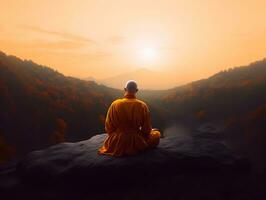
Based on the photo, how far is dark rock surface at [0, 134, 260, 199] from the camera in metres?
9.58

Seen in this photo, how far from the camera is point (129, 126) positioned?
33.3ft

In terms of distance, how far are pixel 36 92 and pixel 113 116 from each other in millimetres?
17179

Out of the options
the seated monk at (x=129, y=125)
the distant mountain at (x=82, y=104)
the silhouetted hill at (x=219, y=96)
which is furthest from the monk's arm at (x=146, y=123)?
the silhouetted hill at (x=219, y=96)

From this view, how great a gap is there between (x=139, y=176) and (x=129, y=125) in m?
1.54

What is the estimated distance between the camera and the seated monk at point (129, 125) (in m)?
10.0

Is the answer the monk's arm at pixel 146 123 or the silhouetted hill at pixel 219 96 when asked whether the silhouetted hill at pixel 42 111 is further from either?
the monk's arm at pixel 146 123

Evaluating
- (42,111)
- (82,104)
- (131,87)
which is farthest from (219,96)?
(131,87)

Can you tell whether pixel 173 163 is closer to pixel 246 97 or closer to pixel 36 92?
pixel 36 92

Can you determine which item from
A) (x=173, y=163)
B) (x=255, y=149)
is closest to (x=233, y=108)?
(x=255, y=149)

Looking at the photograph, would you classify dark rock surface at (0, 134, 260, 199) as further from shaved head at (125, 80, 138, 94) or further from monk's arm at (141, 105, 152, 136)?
shaved head at (125, 80, 138, 94)

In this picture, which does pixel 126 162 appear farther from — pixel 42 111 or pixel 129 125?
pixel 42 111

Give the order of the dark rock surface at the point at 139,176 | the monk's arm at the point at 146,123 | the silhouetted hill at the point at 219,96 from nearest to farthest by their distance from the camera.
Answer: the dark rock surface at the point at 139,176 < the monk's arm at the point at 146,123 < the silhouetted hill at the point at 219,96

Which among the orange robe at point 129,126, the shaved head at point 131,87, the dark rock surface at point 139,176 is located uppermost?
the shaved head at point 131,87

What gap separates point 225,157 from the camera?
10.6 meters
